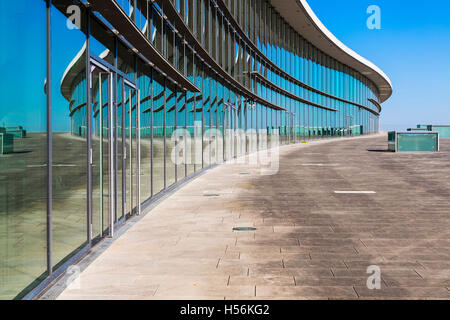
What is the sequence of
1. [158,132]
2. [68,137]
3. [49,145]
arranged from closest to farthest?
[49,145] < [68,137] < [158,132]

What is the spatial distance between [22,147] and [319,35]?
52.7 m

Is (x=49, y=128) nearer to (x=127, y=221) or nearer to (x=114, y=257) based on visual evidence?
(x=114, y=257)

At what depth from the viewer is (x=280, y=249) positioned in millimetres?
6797

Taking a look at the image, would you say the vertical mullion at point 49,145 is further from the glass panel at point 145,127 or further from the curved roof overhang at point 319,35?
the curved roof overhang at point 319,35

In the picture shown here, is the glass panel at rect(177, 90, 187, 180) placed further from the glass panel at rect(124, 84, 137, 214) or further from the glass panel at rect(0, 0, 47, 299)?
the glass panel at rect(0, 0, 47, 299)

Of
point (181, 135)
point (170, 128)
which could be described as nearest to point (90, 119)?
point (170, 128)

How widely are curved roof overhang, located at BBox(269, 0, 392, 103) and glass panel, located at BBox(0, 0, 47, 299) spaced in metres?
38.8

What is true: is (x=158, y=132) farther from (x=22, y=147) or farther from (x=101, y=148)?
(x=22, y=147)

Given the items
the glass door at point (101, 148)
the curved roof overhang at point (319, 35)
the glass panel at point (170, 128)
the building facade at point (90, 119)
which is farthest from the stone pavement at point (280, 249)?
the curved roof overhang at point (319, 35)

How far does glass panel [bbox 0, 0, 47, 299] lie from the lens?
416 cm

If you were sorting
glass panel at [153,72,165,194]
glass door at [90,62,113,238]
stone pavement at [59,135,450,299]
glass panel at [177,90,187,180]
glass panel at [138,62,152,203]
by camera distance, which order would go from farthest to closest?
glass panel at [177,90,187,180]
glass panel at [153,72,165,194]
glass panel at [138,62,152,203]
glass door at [90,62,113,238]
stone pavement at [59,135,450,299]

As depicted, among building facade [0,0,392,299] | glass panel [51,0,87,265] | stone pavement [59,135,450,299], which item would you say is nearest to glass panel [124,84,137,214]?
building facade [0,0,392,299]

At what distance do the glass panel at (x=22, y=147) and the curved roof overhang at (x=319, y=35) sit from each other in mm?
38763
